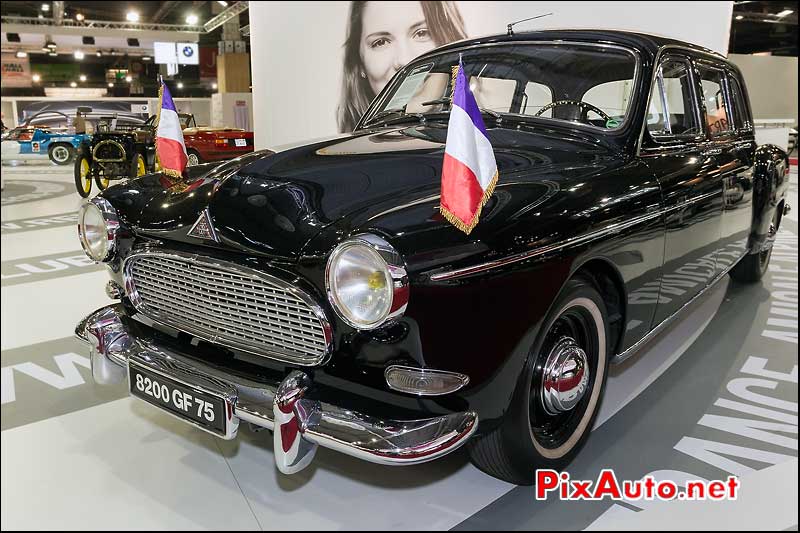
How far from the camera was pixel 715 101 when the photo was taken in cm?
360

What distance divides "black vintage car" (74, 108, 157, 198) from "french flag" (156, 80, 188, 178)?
2.02m

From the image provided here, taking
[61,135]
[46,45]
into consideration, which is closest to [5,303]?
[61,135]

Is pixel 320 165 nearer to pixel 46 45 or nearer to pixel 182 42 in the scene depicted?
pixel 182 42

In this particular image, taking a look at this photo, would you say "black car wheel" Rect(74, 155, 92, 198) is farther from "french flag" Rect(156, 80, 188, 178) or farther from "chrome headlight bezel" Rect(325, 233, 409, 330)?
"chrome headlight bezel" Rect(325, 233, 409, 330)

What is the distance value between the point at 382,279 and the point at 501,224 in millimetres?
406

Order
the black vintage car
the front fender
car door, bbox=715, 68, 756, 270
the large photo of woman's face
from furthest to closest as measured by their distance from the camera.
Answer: the large photo of woman's face → the black vintage car → the front fender → car door, bbox=715, 68, 756, 270

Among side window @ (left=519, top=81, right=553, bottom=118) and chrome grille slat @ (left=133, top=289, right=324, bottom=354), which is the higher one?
side window @ (left=519, top=81, right=553, bottom=118)

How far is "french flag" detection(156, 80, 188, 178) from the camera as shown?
256cm

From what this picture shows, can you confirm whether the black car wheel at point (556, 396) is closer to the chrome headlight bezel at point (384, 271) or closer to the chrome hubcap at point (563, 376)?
the chrome hubcap at point (563, 376)

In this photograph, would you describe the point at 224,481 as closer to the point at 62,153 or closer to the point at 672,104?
the point at 672,104

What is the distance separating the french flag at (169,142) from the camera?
8.39ft

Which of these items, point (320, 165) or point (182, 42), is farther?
point (182, 42)

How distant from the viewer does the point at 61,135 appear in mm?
5297

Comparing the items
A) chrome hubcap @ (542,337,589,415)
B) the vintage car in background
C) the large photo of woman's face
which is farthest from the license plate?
the large photo of woman's face
